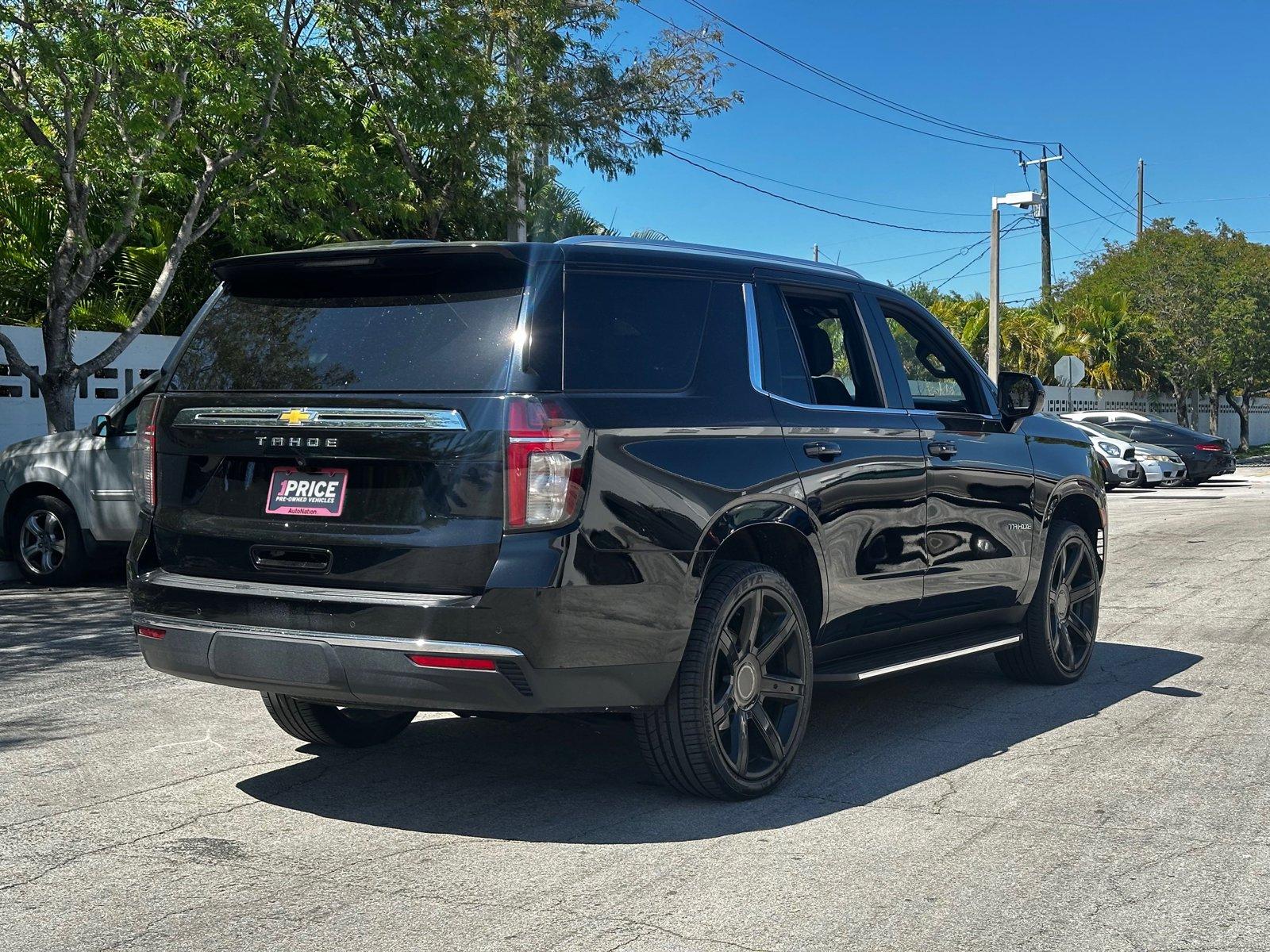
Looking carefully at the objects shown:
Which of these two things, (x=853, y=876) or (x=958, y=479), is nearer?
(x=853, y=876)

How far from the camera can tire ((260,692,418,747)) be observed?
19.2 feet

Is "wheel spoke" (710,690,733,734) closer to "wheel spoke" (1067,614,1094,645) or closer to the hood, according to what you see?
"wheel spoke" (1067,614,1094,645)

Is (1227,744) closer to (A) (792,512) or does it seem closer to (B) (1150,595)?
(A) (792,512)

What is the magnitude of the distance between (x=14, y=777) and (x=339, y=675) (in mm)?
1848

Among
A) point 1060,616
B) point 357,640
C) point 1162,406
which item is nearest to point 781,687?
point 357,640

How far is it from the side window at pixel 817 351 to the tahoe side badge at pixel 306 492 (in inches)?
68.3

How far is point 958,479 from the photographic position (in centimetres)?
655

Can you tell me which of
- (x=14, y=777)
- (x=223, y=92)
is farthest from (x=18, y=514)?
(x=14, y=777)

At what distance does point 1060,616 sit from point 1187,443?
79.7ft

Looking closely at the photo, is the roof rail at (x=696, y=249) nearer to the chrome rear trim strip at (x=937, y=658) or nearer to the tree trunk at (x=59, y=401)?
the chrome rear trim strip at (x=937, y=658)

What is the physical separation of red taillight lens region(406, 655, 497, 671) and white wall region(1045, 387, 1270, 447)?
32.7 meters

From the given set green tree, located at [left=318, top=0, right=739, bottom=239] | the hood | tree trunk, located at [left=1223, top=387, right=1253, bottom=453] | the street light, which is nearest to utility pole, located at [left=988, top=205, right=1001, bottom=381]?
the street light

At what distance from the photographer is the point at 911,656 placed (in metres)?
6.18

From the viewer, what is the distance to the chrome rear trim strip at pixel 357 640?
446 centimetres
